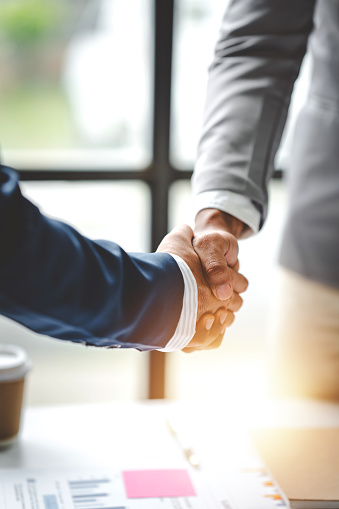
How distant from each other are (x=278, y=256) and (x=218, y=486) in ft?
2.08

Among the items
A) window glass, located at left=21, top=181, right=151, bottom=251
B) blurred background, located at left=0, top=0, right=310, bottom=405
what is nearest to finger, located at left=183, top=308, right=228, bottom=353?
blurred background, located at left=0, top=0, right=310, bottom=405

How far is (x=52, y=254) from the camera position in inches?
29.9

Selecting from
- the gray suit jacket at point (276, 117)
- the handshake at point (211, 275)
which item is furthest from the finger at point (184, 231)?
the gray suit jacket at point (276, 117)

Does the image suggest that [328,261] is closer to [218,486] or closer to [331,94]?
[331,94]

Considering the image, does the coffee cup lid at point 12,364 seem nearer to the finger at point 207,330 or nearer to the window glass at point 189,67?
the finger at point 207,330

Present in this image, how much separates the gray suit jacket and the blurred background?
0.64m

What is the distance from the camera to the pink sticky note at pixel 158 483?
90cm

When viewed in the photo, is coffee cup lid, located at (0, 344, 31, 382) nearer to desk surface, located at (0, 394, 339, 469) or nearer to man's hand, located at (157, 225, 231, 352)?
desk surface, located at (0, 394, 339, 469)

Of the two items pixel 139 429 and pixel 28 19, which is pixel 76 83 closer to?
pixel 28 19

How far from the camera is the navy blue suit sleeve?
2.43 feet

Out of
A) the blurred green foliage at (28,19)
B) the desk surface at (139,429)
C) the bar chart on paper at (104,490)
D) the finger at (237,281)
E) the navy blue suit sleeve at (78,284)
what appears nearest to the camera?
the navy blue suit sleeve at (78,284)

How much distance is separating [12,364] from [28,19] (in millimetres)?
1322

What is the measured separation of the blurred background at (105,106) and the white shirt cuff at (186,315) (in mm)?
1069

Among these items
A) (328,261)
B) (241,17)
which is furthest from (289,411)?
(241,17)
